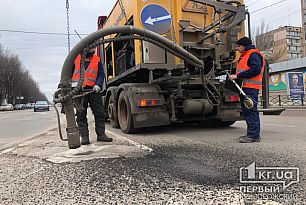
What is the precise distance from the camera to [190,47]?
623 centimetres

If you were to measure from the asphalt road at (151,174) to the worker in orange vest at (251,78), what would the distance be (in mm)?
281

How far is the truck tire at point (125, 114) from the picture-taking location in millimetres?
6453

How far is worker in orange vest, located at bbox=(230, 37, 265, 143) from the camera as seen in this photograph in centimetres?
503

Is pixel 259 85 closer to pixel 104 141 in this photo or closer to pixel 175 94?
pixel 175 94

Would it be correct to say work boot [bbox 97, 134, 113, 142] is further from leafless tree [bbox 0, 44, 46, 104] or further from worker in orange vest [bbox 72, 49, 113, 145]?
leafless tree [bbox 0, 44, 46, 104]

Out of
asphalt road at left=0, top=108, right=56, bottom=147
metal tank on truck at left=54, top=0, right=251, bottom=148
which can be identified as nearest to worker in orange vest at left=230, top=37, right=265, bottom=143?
metal tank on truck at left=54, top=0, right=251, bottom=148

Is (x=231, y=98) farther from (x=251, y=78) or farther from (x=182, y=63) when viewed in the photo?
(x=251, y=78)

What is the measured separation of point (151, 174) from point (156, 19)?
12.8 ft

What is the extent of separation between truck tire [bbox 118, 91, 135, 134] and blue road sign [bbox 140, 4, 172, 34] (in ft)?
5.41

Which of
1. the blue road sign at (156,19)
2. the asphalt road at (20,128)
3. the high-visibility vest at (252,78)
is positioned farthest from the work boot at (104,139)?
the high-visibility vest at (252,78)

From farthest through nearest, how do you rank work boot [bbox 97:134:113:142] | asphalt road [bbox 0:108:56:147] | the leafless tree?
the leafless tree
asphalt road [bbox 0:108:56:147]
work boot [bbox 97:134:113:142]

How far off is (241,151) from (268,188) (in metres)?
1.57

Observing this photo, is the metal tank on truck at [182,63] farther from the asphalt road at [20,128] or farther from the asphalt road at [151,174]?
the asphalt road at [20,128]

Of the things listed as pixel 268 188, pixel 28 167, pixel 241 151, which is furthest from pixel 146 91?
→ pixel 268 188
